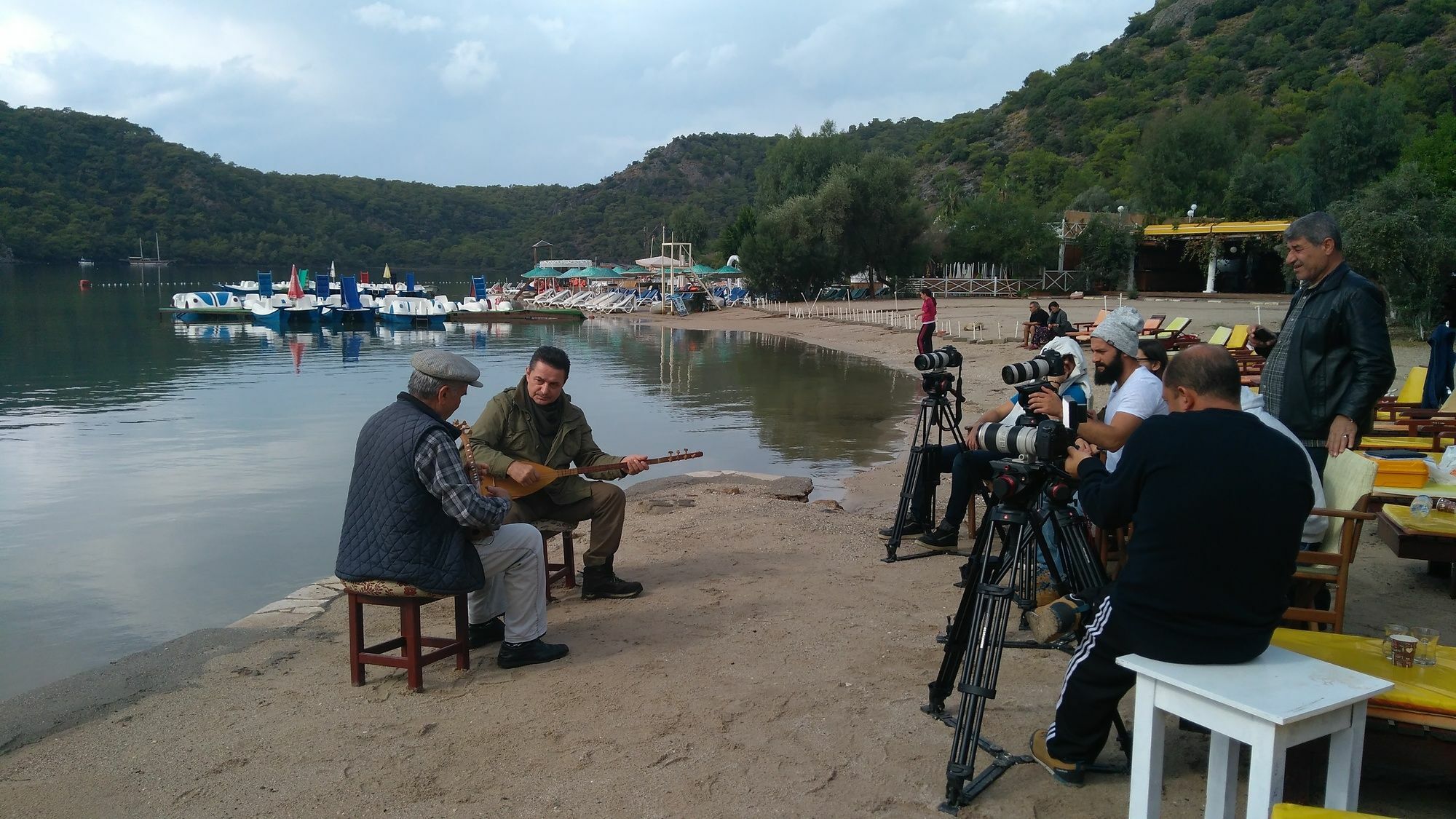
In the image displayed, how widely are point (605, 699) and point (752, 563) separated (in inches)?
92.5

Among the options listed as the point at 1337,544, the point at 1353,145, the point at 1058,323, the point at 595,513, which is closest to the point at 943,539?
the point at 595,513

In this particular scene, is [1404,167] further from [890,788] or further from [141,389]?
[141,389]

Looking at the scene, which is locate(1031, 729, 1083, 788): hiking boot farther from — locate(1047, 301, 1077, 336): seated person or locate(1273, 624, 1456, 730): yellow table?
locate(1047, 301, 1077, 336): seated person

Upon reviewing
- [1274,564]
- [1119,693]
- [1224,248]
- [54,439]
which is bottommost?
[54,439]

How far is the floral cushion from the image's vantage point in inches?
159

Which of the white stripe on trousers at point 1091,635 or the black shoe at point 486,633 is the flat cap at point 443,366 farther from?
the white stripe on trousers at point 1091,635

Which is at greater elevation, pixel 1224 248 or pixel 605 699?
pixel 1224 248

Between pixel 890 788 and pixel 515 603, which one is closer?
pixel 890 788

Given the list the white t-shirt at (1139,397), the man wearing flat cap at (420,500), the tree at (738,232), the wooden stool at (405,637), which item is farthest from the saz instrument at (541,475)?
the tree at (738,232)

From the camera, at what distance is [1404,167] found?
69.6 feet

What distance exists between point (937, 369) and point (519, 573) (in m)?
3.15

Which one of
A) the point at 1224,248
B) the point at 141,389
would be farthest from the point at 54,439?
the point at 1224,248

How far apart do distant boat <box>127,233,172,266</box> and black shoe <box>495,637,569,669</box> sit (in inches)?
4409

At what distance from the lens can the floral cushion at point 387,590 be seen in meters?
4.03
